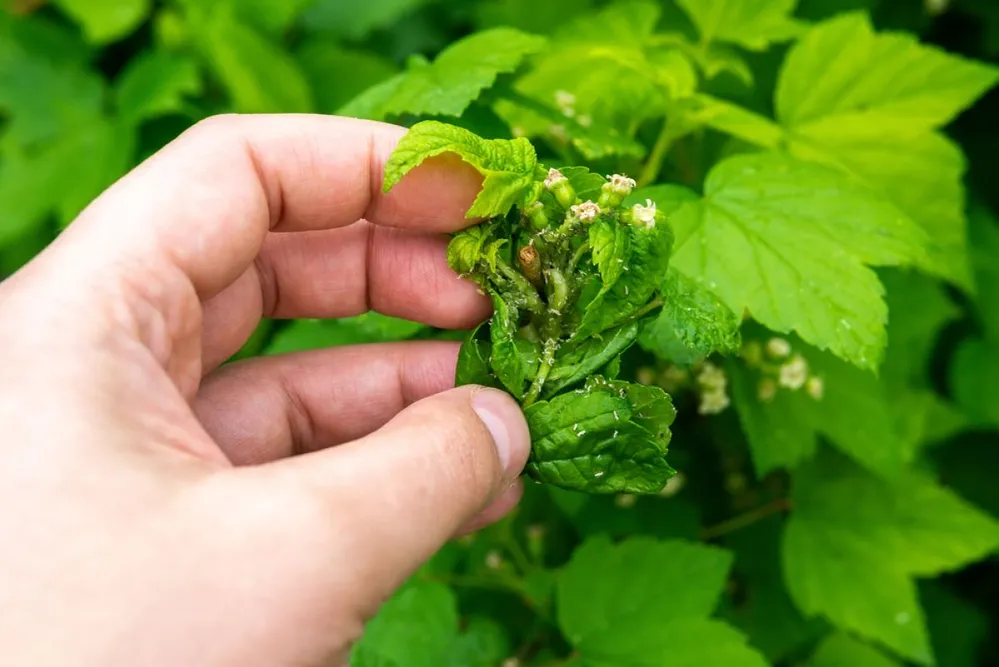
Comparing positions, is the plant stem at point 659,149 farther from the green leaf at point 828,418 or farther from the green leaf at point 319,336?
the green leaf at point 319,336

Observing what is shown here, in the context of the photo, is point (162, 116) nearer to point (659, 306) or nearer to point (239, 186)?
point (239, 186)

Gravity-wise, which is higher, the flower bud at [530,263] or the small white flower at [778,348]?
the flower bud at [530,263]

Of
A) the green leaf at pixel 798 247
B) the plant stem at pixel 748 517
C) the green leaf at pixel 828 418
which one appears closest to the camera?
the green leaf at pixel 798 247

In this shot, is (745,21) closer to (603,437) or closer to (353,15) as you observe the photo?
(603,437)

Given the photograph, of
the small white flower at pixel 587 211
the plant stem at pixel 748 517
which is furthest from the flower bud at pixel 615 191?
the plant stem at pixel 748 517

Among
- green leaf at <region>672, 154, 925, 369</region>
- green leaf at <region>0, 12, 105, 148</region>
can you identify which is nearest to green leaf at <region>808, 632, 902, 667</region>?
green leaf at <region>672, 154, 925, 369</region>

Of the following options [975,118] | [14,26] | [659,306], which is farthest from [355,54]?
[975,118]

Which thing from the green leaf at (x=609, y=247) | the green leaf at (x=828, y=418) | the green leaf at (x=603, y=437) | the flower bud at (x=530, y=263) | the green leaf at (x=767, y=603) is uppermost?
the green leaf at (x=609, y=247)
